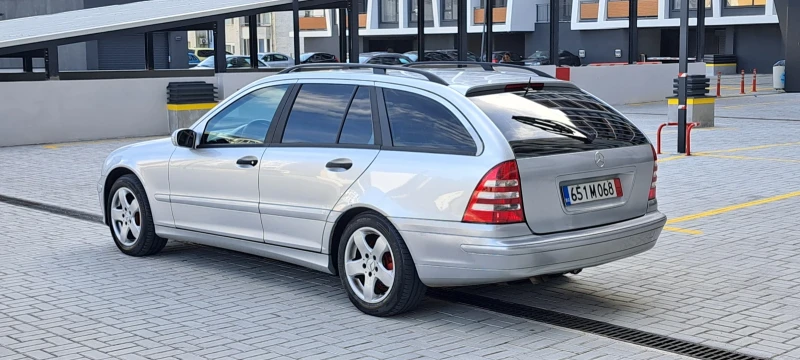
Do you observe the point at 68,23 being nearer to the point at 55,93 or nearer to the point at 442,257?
the point at 55,93

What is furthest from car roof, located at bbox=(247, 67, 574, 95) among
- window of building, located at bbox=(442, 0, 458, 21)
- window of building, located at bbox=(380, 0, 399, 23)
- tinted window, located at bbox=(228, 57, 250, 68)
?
window of building, located at bbox=(380, 0, 399, 23)

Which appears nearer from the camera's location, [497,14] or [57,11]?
[57,11]

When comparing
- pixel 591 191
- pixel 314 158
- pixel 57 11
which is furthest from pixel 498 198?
pixel 57 11

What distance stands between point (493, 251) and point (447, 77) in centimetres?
141

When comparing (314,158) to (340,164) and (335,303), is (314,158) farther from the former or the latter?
(335,303)

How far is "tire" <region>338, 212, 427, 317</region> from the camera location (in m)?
6.14

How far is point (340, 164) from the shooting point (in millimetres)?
6535

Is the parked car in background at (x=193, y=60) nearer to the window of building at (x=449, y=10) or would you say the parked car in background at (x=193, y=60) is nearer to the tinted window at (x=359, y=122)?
the window of building at (x=449, y=10)

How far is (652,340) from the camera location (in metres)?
5.83

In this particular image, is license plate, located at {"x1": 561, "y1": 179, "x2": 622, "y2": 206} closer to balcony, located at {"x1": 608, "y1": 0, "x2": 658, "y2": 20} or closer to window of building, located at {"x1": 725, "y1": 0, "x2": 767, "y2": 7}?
window of building, located at {"x1": 725, "y1": 0, "x2": 767, "y2": 7}

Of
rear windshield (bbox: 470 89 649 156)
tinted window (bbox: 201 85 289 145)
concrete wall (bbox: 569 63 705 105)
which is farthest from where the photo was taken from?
concrete wall (bbox: 569 63 705 105)

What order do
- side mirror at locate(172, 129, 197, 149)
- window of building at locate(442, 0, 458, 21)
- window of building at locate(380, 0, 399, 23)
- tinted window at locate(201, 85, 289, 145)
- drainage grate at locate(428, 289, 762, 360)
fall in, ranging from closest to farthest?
drainage grate at locate(428, 289, 762, 360)
tinted window at locate(201, 85, 289, 145)
side mirror at locate(172, 129, 197, 149)
window of building at locate(442, 0, 458, 21)
window of building at locate(380, 0, 399, 23)

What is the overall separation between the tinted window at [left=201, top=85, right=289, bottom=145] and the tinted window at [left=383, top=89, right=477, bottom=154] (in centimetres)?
106

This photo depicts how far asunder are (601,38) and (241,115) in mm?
57582
